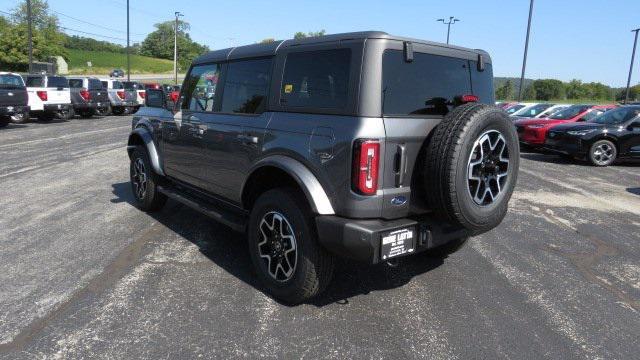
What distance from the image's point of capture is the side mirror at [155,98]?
18.9ft

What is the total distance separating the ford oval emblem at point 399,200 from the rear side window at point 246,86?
55.2 inches

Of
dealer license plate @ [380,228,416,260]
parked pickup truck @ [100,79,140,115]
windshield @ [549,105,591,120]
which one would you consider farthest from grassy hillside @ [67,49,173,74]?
dealer license plate @ [380,228,416,260]

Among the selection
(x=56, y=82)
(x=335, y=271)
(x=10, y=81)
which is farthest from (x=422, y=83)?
(x=56, y=82)

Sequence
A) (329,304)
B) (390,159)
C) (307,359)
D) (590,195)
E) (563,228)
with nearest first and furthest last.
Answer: (307,359) < (390,159) < (329,304) < (563,228) < (590,195)

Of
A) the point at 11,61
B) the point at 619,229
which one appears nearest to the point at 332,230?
the point at 619,229

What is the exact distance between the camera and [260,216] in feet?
12.7

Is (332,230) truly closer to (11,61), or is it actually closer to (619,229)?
(619,229)

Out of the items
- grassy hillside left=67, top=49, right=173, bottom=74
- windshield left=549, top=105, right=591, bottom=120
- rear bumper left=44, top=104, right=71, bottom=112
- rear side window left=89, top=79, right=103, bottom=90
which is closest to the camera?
windshield left=549, top=105, right=591, bottom=120

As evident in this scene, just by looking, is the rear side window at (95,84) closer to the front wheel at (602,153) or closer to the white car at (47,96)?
the white car at (47,96)

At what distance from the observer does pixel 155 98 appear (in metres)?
5.83

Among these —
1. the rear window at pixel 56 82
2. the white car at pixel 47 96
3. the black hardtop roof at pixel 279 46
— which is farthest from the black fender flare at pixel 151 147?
the rear window at pixel 56 82

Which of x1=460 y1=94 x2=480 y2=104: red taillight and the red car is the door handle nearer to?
x1=460 y1=94 x2=480 y2=104: red taillight

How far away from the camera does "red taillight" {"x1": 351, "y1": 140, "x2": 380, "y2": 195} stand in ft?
10.1

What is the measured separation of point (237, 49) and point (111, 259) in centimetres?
229
